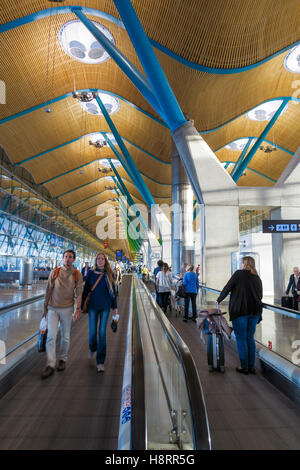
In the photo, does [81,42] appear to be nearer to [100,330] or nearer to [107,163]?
[100,330]

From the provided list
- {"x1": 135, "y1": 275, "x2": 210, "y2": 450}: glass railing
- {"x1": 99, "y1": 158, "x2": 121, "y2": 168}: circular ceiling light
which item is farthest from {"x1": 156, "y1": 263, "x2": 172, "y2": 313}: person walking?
{"x1": 99, "y1": 158, "x2": 121, "y2": 168}: circular ceiling light

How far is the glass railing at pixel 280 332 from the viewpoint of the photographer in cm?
434

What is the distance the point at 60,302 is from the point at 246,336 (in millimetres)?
2568

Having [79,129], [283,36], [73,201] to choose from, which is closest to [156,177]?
[79,129]

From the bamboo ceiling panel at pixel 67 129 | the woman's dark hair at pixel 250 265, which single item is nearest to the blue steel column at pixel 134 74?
the bamboo ceiling panel at pixel 67 129

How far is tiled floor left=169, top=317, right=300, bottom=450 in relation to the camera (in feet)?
9.39

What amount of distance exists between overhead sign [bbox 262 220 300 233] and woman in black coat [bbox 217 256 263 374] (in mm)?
5842

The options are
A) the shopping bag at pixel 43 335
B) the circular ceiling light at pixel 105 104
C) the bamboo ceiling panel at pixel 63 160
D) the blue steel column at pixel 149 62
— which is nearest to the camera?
the shopping bag at pixel 43 335

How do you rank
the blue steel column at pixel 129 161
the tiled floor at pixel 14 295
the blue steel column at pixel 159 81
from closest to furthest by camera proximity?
the tiled floor at pixel 14 295
the blue steel column at pixel 159 81
the blue steel column at pixel 129 161

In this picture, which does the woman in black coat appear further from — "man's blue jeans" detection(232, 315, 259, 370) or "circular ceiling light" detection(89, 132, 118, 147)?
"circular ceiling light" detection(89, 132, 118, 147)

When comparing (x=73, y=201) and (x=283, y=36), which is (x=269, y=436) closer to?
(x=283, y=36)

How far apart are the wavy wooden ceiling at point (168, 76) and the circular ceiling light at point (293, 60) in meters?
0.41

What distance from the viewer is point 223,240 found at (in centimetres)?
1155

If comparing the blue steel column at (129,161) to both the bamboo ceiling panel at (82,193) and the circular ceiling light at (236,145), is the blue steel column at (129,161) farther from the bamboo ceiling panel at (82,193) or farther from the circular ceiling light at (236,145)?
the bamboo ceiling panel at (82,193)
